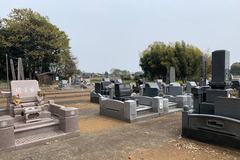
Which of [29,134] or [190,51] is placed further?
[190,51]

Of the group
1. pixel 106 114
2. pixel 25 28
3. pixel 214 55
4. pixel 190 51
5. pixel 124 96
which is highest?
pixel 25 28

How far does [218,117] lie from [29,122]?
6175 mm

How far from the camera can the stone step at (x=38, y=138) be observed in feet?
15.1

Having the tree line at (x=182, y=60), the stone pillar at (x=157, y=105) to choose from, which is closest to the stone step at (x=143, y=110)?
the stone pillar at (x=157, y=105)

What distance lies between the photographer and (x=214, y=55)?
6.50m

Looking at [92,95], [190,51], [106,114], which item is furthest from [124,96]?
[190,51]

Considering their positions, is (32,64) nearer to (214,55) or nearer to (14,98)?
(14,98)

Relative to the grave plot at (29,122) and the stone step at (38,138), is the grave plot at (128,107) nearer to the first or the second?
the grave plot at (29,122)

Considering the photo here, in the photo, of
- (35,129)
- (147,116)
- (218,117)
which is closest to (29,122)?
(35,129)

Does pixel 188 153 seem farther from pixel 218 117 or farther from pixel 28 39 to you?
pixel 28 39

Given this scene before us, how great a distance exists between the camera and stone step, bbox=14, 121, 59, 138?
5.06 meters

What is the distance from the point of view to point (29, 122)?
5.75 metres

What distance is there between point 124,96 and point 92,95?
449cm

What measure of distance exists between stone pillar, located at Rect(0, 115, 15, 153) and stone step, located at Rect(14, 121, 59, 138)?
619 millimetres
